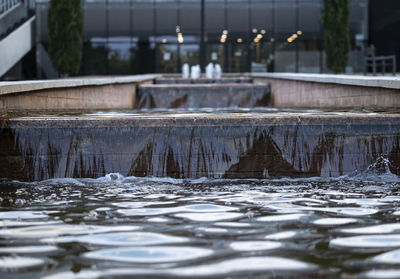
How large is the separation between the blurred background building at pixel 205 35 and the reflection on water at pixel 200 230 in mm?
26020

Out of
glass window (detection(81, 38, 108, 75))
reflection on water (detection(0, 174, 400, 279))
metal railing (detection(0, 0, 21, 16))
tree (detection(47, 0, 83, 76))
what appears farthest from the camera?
glass window (detection(81, 38, 108, 75))

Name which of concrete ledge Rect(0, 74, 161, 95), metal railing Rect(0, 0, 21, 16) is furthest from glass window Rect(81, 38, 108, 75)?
concrete ledge Rect(0, 74, 161, 95)

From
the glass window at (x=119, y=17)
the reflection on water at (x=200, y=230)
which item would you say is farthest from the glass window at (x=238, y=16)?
the reflection on water at (x=200, y=230)

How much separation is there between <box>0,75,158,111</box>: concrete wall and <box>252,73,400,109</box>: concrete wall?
3.57m

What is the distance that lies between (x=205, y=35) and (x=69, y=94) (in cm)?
2072

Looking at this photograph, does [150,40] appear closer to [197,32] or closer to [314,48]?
[197,32]

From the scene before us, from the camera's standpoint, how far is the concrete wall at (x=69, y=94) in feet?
26.9

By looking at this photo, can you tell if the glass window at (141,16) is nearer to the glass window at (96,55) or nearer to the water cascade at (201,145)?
the glass window at (96,55)

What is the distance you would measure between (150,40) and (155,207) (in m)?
27.4

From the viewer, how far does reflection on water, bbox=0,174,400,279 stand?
9.95ft

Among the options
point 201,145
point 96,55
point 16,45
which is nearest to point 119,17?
point 96,55

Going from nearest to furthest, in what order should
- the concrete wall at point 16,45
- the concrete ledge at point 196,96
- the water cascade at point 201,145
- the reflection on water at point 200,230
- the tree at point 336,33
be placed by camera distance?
the reflection on water at point 200,230, the water cascade at point 201,145, the concrete ledge at point 196,96, the concrete wall at point 16,45, the tree at point 336,33

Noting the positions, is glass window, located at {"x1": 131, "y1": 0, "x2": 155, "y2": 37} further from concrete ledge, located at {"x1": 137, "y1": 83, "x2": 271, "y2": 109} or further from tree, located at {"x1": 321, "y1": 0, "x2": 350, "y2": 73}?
concrete ledge, located at {"x1": 137, "y1": 83, "x2": 271, "y2": 109}

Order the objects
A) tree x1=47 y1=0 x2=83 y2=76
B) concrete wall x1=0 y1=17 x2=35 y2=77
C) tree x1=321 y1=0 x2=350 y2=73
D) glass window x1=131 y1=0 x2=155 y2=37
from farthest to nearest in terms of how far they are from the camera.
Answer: glass window x1=131 y1=0 x2=155 y2=37 → tree x1=321 y1=0 x2=350 y2=73 → concrete wall x1=0 y1=17 x2=35 y2=77 → tree x1=47 y1=0 x2=83 y2=76
